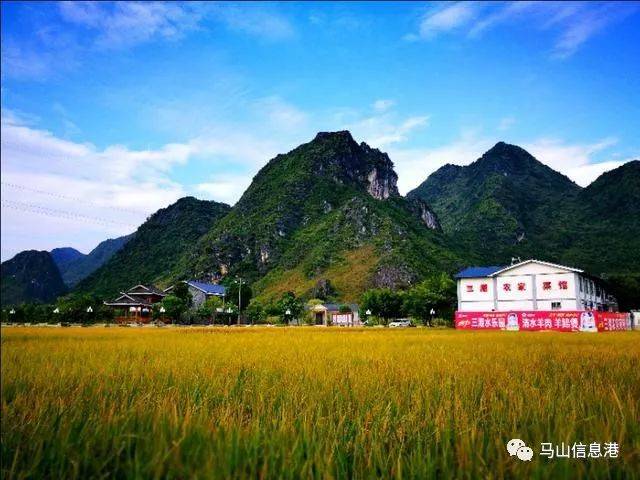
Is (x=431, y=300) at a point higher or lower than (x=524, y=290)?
lower

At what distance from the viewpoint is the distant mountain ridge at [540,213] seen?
89.6 m

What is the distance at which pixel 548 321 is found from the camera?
3158cm

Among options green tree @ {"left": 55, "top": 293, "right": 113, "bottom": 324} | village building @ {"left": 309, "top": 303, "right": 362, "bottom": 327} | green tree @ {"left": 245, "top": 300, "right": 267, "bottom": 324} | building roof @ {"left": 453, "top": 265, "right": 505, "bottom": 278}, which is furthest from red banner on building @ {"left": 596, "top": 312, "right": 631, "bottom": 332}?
green tree @ {"left": 245, "top": 300, "right": 267, "bottom": 324}

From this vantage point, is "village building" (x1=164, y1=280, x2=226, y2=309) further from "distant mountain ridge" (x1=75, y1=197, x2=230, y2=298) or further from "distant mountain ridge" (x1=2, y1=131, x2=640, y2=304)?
"distant mountain ridge" (x1=75, y1=197, x2=230, y2=298)

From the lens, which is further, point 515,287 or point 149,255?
point 149,255

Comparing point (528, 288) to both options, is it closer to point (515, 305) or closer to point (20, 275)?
point (515, 305)

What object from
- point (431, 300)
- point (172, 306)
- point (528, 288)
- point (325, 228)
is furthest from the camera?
point (325, 228)

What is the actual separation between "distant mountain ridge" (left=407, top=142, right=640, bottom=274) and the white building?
107ft

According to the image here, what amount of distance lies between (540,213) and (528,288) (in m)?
111

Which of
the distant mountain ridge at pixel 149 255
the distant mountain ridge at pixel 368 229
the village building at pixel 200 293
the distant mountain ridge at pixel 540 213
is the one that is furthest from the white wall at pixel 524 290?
the distant mountain ridge at pixel 149 255

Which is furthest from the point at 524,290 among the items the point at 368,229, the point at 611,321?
the point at 368,229

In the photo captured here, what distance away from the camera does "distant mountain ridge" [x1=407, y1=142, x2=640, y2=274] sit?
3526 inches

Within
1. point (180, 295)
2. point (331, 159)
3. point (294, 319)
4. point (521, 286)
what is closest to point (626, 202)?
point (521, 286)

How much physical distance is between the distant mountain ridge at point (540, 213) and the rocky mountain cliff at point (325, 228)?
57.5ft
